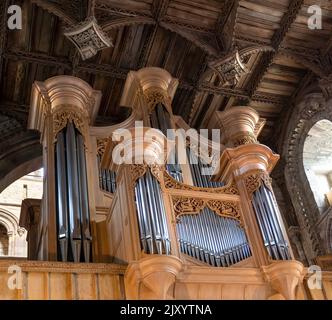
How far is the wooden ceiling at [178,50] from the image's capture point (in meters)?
10.6

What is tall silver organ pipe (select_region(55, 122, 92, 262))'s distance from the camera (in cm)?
735

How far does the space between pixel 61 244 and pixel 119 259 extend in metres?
0.74

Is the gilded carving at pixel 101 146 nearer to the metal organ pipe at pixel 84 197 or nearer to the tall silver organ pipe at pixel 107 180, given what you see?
the tall silver organ pipe at pixel 107 180

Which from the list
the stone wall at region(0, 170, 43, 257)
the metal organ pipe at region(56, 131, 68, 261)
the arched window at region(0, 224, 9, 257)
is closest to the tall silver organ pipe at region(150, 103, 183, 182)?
the metal organ pipe at region(56, 131, 68, 261)

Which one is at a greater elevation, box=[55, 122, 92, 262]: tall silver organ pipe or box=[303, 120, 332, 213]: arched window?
box=[303, 120, 332, 213]: arched window

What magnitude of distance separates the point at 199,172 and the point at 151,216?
2.59m

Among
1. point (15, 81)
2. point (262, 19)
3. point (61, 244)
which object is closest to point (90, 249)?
point (61, 244)

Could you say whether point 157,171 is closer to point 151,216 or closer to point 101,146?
point 151,216

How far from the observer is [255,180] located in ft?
27.7

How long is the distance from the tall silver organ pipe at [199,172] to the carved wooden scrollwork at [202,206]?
1.13 meters

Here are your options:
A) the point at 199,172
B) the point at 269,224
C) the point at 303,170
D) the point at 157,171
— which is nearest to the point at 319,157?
the point at 303,170

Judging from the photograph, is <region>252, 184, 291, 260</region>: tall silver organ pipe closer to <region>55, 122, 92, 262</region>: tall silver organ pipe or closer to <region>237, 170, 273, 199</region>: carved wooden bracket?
<region>237, 170, 273, 199</region>: carved wooden bracket

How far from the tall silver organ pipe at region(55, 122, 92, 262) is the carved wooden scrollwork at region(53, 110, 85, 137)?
0.25 feet

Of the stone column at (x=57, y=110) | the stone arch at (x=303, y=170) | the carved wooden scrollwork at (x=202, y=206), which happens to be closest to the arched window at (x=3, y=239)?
the stone column at (x=57, y=110)
